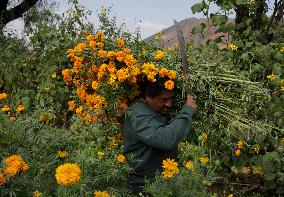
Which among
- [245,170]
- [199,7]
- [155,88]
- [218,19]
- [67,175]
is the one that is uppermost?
[199,7]

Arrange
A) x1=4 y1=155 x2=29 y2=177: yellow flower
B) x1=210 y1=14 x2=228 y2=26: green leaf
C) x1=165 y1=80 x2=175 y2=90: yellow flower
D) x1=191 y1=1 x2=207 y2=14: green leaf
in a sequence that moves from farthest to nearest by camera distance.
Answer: x1=191 y1=1 x2=207 y2=14: green leaf < x1=210 y1=14 x2=228 y2=26: green leaf < x1=165 y1=80 x2=175 y2=90: yellow flower < x1=4 y1=155 x2=29 y2=177: yellow flower

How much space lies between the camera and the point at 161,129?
2971 millimetres

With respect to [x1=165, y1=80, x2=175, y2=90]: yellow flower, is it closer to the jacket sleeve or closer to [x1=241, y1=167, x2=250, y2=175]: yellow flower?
the jacket sleeve

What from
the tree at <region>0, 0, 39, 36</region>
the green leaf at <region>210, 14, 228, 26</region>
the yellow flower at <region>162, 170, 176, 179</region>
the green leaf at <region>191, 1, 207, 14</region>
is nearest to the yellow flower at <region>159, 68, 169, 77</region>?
the yellow flower at <region>162, 170, 176, 179</region>

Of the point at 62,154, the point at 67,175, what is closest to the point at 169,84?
the point at 62,154

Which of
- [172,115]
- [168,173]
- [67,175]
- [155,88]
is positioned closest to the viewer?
[67,175]

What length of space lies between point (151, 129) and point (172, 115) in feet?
1.27

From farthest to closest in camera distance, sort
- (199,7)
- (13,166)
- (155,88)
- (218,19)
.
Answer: (199,7) < (218,19) < (155,88) < (13,166)

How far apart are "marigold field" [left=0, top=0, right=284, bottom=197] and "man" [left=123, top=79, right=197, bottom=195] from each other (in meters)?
0.09

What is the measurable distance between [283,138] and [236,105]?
159 cm

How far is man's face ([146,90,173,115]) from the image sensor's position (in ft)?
10.2

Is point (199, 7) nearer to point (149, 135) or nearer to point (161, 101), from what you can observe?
point (161, 101)

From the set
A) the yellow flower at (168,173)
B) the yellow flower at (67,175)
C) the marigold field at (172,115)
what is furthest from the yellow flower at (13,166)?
the yellow flower at (168,173)

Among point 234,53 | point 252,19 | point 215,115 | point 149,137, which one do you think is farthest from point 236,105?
point 252,19
